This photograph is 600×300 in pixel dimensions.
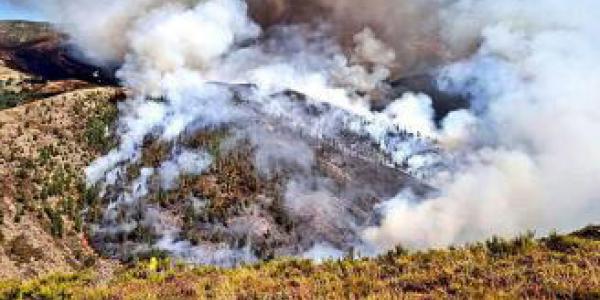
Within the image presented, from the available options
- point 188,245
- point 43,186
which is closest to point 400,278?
point 43,186

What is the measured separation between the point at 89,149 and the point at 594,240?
168846mm

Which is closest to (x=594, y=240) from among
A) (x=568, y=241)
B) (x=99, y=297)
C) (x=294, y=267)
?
(x=568, y=241)

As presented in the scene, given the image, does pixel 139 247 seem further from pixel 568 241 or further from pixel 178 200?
pixel 568 241

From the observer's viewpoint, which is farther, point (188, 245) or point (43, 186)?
point (188, 245)

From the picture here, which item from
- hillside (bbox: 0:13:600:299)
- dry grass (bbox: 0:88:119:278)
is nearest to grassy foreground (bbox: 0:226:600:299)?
hillside (bbox: 0:13:600:299)

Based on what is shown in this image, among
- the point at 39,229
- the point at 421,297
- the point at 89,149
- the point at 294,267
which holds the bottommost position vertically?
the point at 421,297

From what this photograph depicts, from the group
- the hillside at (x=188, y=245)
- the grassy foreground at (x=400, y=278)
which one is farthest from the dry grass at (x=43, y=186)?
the grassy foreground at (x=400, y=278)

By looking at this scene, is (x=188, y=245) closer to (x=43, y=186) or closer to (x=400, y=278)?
(x=43, y=186)

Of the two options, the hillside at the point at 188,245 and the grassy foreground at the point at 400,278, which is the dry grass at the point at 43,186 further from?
the grassy foreground at the point at 400,278

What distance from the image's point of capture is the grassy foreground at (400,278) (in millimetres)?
17406

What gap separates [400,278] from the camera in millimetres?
19844

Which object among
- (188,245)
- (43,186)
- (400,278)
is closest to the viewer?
(400,278)

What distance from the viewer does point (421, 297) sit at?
57.1 feet

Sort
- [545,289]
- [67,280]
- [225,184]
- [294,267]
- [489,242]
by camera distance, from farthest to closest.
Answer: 1. [225,184]
2. [67,280]
3. [294,267]
4. [489,242]
5. [545,289]
